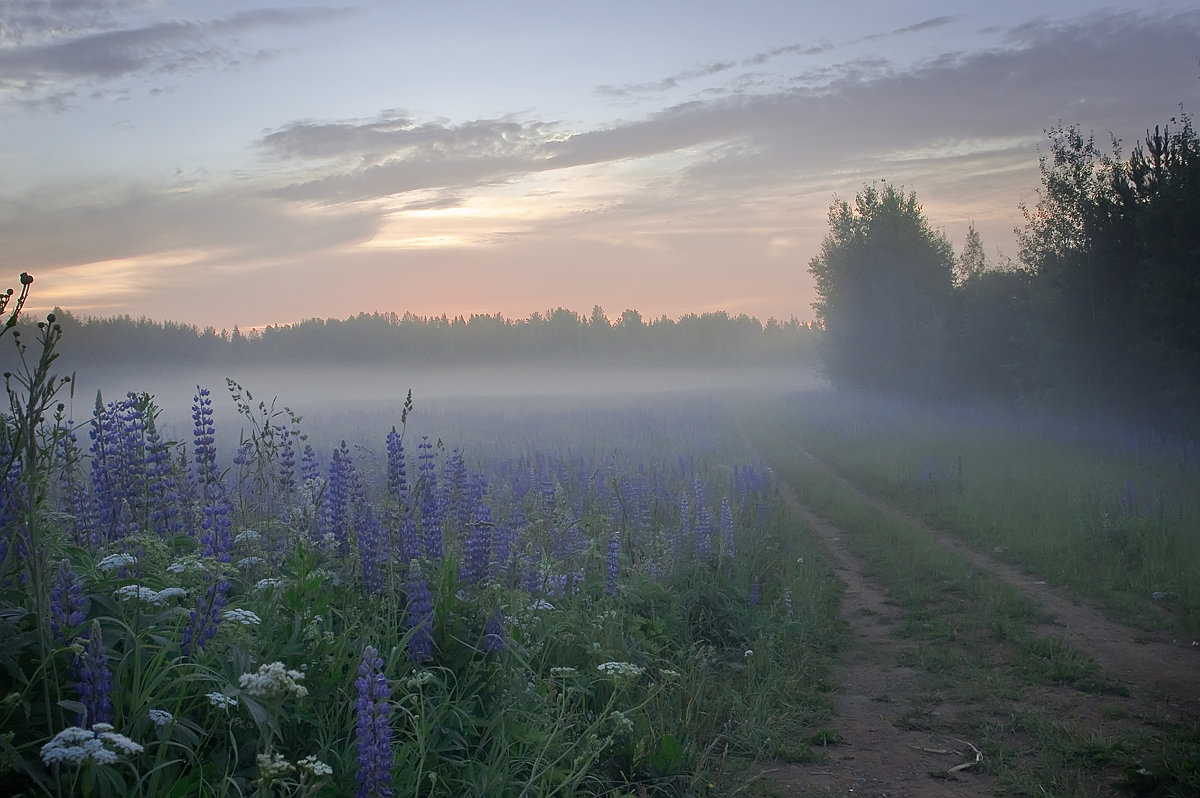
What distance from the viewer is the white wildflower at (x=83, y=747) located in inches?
95.7

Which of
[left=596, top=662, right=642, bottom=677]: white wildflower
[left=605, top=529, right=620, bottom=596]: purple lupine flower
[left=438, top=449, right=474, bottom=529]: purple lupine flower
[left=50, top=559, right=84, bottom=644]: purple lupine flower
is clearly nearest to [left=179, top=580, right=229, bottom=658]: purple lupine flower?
[left=50, top=559, right=84, bottom=644]: purple lupine flower

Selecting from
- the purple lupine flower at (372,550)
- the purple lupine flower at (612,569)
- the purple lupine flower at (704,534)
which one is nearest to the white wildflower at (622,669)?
the purple lupine flower at (372,550)

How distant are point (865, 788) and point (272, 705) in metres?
3.75

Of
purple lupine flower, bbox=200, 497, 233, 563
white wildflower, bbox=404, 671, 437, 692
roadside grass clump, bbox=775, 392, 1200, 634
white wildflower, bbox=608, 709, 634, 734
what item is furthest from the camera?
roadside grass clump, bbox=775, 392, 1200, 634

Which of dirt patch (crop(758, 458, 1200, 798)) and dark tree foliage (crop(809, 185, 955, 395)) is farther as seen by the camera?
dark tree foliage (crop(809, 185, 955, 395))

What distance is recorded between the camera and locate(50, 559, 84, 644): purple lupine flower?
3105 mm

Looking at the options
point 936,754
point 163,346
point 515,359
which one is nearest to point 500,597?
point 936,754

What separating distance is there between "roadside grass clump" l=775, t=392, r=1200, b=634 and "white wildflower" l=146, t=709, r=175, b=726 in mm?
8675

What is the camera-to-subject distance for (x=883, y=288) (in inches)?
1553

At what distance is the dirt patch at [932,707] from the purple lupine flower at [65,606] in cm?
388

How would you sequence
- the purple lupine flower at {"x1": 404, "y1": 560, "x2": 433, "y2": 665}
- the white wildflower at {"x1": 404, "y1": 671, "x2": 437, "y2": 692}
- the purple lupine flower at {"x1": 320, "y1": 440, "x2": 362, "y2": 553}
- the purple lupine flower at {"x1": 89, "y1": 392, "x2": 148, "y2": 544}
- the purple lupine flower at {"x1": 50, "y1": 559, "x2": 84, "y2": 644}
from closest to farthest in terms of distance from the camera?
1. the purple lupine flower at {"x1": 50, "y1": 559, "x2": 84, "y2": 644}
2. the white wildflower at {"x1": 404, "y1": 671, "x2": 437, "y2": 692}
3. the purple lupine flower at {"x1": 404, "y1": 560, "x2": 433, "y2": 665}
4. the purple lupine flower at {"x1": 89, "y1": 392, "x2": 148, "y2": 544}
5. the purple lupine flower at {"x1": 320, "y1": 440, "x2": 362, "y2": 553}

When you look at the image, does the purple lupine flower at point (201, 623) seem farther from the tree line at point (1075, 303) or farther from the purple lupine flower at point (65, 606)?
the tree line at point (1075, 303)

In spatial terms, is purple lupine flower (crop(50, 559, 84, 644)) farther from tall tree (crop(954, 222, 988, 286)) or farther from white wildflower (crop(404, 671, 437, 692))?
tall tree (crop(954, 222, 988, 286))

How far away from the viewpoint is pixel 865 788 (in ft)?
16.4
